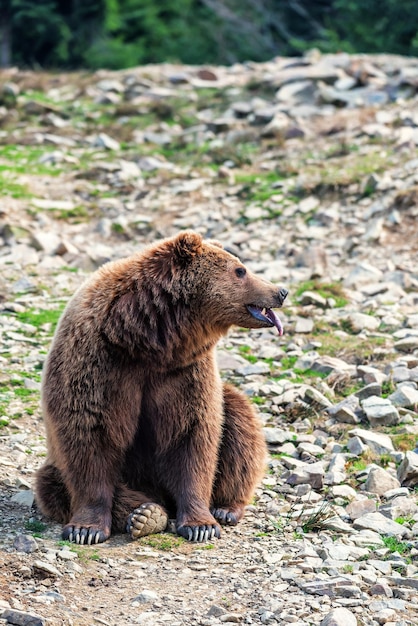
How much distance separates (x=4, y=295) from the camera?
30.2 feet

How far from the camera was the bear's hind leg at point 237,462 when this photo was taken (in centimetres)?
582

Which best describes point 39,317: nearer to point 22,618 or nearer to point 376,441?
point 376,441

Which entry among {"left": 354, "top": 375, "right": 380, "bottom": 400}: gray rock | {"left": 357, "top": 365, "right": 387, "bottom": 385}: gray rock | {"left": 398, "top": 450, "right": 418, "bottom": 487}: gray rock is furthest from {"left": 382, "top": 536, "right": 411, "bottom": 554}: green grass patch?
{"left": 357, "top": 365, "right": 387, "bottom": 385}: gray rock

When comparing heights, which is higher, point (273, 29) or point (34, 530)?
point (273, 29)

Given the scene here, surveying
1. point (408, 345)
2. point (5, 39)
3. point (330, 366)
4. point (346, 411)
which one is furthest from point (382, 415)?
point (5, 39)

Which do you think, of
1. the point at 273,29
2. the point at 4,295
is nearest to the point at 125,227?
the point at 4,295

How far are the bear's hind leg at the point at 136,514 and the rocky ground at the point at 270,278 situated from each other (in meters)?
0.09

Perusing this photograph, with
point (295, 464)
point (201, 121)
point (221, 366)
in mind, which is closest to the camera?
point (295, 464)

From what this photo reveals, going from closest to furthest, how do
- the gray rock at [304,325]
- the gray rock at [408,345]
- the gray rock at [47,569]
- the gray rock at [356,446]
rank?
the gray rock at [47,569]
the gray rock at [356,446]
the gray rock at [408,345]
the gray rock at [304,325]

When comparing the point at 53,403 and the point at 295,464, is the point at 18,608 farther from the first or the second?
the point at 295,464

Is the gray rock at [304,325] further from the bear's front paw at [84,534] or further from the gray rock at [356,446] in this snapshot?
the bear's front paw at [84,534]

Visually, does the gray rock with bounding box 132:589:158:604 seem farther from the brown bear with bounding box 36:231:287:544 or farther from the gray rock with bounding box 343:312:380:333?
the gray rock with bounding box 343:312:380:333

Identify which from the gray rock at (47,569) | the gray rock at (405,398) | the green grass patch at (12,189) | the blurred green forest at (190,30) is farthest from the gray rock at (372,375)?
the blurred green forest at (190,30)

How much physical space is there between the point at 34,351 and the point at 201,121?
8130mm
